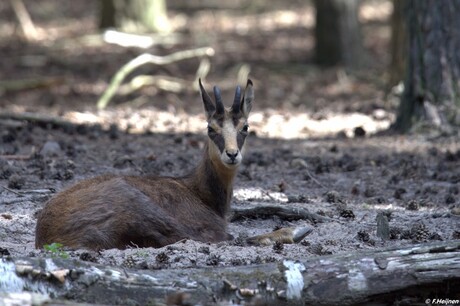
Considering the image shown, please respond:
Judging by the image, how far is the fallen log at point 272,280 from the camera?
189 inches

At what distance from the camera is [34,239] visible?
22.4 feet

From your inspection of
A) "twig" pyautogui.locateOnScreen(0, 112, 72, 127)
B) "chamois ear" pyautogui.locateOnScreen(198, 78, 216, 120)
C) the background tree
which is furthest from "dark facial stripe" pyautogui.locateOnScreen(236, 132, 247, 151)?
the background tree

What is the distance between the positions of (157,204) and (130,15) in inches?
560

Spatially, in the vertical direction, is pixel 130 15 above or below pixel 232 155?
above

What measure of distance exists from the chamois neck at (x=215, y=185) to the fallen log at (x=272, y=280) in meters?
2.29

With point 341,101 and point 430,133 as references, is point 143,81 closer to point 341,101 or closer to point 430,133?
point 341,101

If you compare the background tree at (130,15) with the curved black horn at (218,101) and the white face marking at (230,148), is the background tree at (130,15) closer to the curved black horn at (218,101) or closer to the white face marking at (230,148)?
the curved black horn at (218,101)

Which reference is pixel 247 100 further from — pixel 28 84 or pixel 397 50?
pixel 28 84

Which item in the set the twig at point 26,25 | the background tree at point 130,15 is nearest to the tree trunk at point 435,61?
the background tree at point 130,15

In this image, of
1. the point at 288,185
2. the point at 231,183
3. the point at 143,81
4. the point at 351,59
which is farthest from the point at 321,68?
the point at 231,183

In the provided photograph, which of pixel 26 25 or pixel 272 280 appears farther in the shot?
pixel 26 25

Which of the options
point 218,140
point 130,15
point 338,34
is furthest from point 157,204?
point 130,15

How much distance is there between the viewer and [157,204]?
264 inches

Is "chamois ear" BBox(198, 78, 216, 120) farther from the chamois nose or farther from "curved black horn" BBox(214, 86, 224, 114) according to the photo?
the chamois nose
